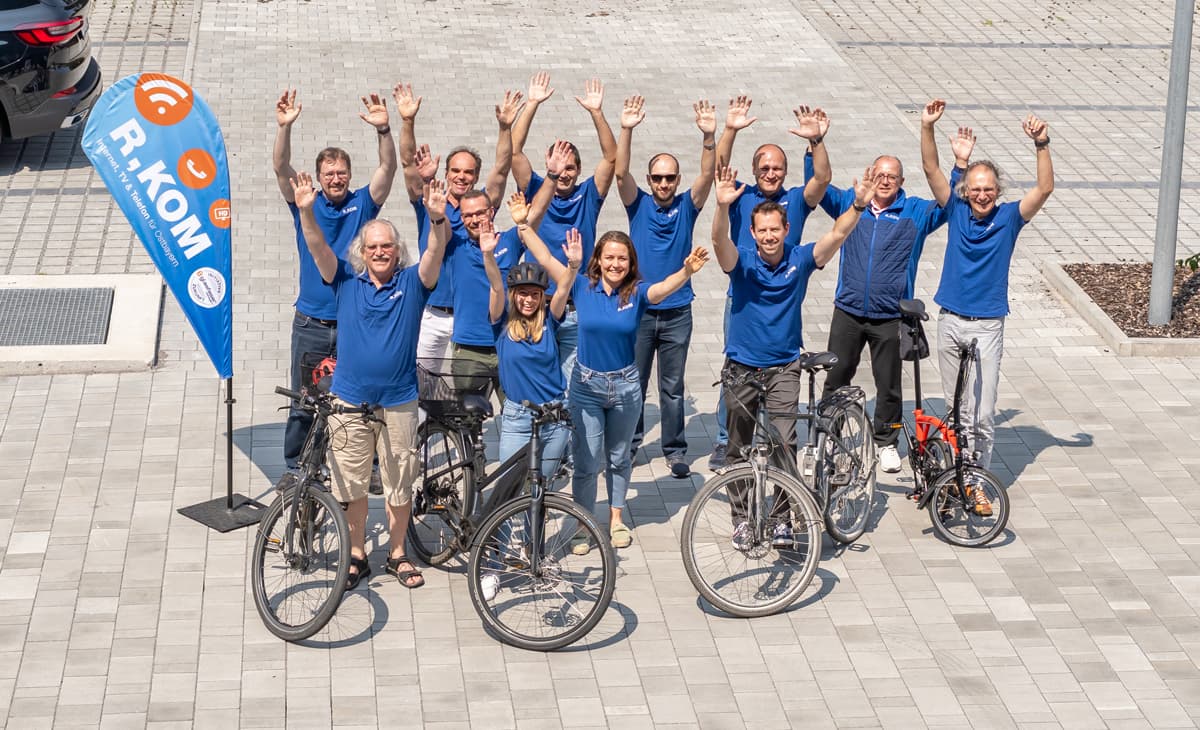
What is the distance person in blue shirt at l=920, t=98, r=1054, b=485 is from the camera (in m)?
9.01

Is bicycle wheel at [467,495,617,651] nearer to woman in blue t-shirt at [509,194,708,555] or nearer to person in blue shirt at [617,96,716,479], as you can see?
woman in blue t-shirt at [509,194,708,555]

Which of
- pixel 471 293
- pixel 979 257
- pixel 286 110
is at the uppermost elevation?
pixel 286 110

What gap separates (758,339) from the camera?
8.62 metres

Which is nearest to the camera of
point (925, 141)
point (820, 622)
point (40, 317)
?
point (820, 622)

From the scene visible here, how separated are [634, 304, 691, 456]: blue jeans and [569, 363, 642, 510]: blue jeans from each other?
2.62 feet

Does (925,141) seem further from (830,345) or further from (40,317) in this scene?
(40,317)

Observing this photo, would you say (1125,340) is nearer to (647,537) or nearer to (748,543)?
(647,537)

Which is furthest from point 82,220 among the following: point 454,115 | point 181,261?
point 181,261

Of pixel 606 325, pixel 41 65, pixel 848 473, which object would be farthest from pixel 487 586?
pixel 41 65

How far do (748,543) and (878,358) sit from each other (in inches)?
75.9

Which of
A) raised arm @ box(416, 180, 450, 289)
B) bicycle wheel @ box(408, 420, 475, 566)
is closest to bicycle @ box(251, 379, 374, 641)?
bicycle wheel @ box(408, 420, 475, 566)

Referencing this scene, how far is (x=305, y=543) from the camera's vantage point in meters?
7.76

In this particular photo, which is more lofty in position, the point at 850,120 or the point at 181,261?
the point at 181,261

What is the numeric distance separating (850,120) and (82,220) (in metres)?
7.30
